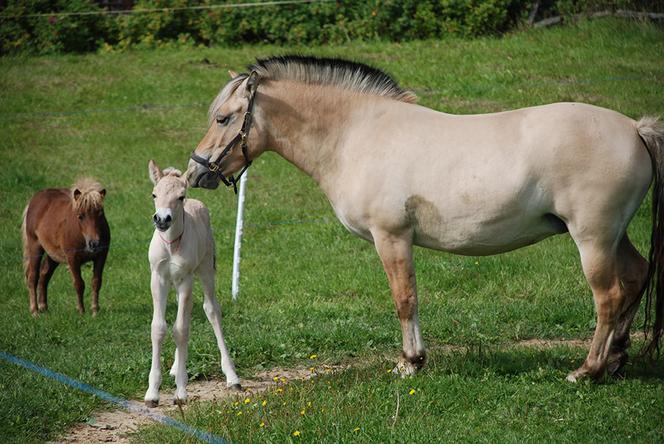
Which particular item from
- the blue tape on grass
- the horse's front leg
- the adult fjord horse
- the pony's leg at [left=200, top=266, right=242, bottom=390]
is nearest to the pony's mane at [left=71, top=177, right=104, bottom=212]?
the blue tape on grass

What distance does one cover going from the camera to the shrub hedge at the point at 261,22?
18.0 metres

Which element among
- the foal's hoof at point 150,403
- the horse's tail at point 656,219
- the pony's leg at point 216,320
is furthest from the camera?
the pony's leg at point 216,320

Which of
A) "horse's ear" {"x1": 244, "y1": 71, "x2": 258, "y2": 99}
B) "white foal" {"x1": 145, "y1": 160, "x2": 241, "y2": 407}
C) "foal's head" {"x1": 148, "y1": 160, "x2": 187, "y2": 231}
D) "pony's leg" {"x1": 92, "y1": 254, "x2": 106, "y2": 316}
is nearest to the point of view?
"foal's head" {"x1": 148, "y1": 160, "x2": 187, "y2": 231}

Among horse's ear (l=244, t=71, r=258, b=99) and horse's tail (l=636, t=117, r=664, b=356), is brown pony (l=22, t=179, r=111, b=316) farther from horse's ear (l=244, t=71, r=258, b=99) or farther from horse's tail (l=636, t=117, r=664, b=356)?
horse's tail (l=636, t=117, r=664, b=356)

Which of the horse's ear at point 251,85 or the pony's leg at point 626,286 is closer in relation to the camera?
the pony's leg at point 626,286

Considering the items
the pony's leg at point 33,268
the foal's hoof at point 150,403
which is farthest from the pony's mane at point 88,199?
the foal's hoof at point 150,403

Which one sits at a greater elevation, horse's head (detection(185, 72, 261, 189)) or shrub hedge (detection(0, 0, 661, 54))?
horse's head (detection(185, 72, 261, 189))

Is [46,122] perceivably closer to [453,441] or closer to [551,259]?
[551,259]

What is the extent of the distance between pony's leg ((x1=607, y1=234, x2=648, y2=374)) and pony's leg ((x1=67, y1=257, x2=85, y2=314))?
18.9 feet

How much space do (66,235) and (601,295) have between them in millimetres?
6186

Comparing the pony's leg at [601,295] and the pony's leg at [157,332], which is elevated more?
the pony's leg at [601,295]

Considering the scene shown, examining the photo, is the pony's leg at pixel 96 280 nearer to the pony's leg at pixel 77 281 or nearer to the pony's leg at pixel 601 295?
the pony's leg at pixel 77 281

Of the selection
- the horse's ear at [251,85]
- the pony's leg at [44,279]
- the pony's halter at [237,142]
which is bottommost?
the pony's leg at [44,279]

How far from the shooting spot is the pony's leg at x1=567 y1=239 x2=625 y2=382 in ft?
20.4
